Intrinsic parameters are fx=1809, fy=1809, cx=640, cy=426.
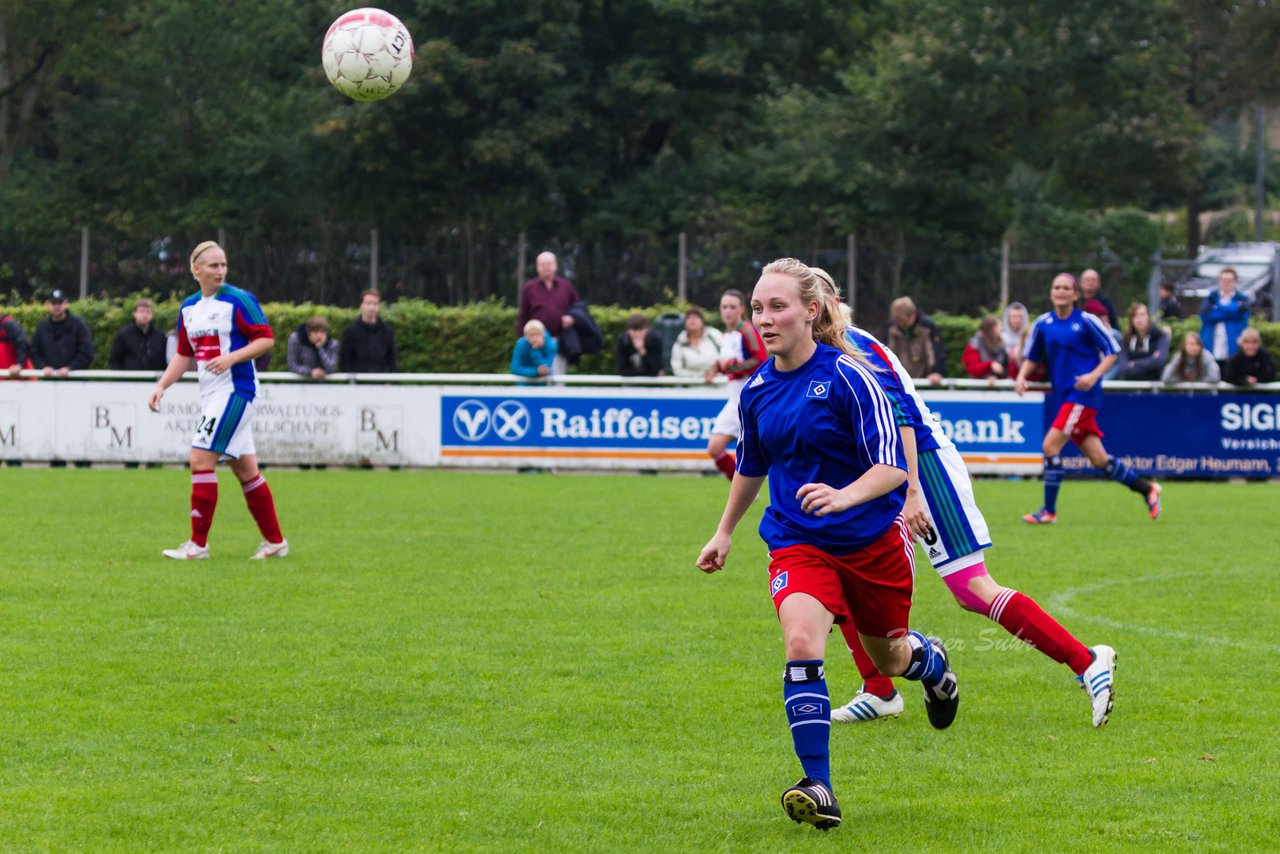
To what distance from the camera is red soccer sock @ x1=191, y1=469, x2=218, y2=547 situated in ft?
37.8

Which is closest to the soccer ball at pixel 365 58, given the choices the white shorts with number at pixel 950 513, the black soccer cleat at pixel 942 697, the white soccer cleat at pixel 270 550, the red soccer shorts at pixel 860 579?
the white soccer cleat at pixel 270 550

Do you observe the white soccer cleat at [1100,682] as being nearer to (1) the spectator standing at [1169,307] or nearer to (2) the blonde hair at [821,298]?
(2) the blonde hair at [821,298]

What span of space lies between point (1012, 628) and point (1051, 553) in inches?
240

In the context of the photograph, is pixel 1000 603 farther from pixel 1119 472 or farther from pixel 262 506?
pixel 1119 472

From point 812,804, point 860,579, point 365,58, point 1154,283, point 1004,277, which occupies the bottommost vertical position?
point 812,804

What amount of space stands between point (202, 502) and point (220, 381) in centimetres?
79

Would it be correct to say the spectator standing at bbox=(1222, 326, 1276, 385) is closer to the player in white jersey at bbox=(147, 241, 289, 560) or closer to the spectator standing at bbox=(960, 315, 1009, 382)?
the spectator standing at bbox=(960, 315, 1009, 382)

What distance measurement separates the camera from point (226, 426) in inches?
448

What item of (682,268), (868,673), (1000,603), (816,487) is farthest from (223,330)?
(682,268)

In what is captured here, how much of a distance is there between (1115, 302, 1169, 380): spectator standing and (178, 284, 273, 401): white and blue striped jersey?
36.7 ft

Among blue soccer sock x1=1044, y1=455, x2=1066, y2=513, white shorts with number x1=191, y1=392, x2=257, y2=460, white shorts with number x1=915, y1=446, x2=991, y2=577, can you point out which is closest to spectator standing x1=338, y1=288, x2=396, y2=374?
blue soccer sock x1=1044, y1=455, x2=1066, y2=513

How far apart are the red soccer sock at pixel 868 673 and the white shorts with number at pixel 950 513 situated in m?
0.49

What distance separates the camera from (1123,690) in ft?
24.6

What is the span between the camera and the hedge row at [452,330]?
23797 mm
